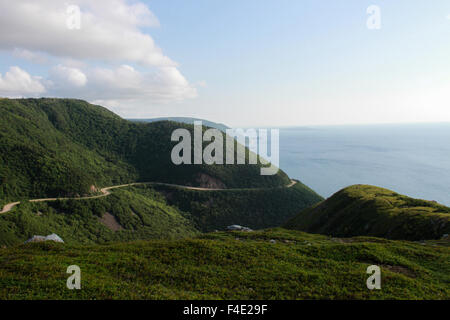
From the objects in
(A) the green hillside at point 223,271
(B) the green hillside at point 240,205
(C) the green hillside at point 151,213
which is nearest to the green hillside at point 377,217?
(A) the green hillside at point 223,271

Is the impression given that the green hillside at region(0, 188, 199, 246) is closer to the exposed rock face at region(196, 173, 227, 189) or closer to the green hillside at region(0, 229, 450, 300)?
the exposed rock face at region(196, 173, 227, 189)

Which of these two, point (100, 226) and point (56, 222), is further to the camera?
point (100, 226)

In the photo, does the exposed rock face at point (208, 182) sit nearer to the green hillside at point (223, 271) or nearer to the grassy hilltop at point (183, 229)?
the grassy hilltop at point (183, 229)

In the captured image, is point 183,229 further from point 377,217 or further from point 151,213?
point 377,217

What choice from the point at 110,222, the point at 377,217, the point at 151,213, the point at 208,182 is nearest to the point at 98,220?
the point at 110,222
